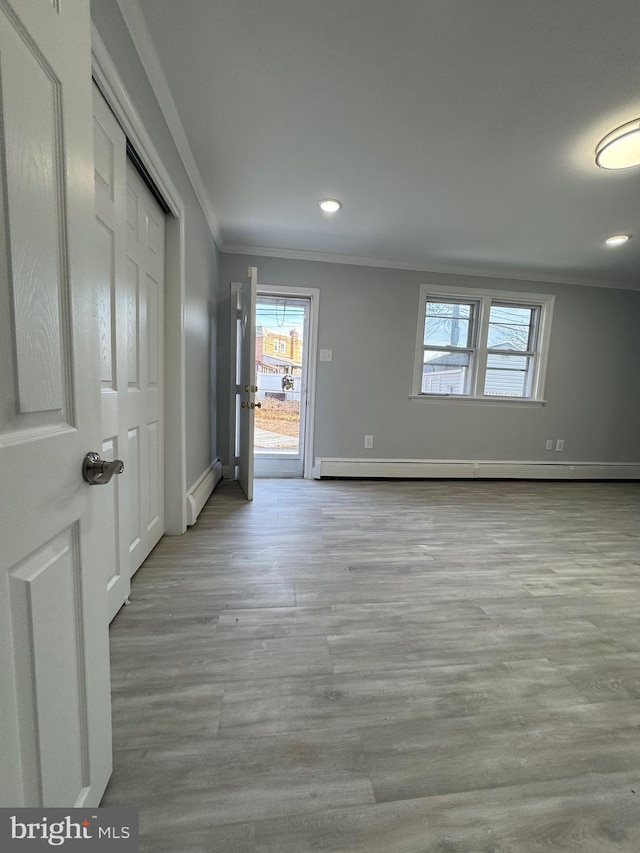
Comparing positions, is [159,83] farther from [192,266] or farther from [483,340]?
[483,340]

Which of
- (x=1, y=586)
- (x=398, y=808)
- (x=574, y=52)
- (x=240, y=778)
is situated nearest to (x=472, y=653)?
(x=398, y=808)

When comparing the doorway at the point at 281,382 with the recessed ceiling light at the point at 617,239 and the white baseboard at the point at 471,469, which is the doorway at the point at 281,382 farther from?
the recessed ceiling light at the point at 617,239

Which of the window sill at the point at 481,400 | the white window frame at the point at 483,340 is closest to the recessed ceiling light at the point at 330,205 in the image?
the white window frame at the point at 483,340

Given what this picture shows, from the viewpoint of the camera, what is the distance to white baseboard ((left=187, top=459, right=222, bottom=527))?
87.9 inches

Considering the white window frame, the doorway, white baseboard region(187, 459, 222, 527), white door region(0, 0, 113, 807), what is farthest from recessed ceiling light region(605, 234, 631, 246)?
white baseboard region(187, 459, 222, 527)

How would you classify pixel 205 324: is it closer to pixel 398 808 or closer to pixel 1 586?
pixel 1 586

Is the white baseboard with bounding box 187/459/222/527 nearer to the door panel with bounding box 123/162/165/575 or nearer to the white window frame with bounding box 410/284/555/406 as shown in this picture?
the door panel with bounding box 123/162/165/575

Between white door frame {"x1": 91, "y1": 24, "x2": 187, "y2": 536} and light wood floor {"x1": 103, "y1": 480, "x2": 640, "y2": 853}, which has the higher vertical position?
white door frame {"x1": 91, "y1": 24, "x2": 187, "y2": 536}

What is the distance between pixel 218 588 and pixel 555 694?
4.54ft

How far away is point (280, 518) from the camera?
2.49 metres

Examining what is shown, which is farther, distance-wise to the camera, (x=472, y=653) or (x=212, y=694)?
(x=472, y=653)

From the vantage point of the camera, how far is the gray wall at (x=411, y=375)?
3.46 m

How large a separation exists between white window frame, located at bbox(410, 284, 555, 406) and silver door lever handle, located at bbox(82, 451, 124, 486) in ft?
11.2

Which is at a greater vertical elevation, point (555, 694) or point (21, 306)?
point (21, 306)
